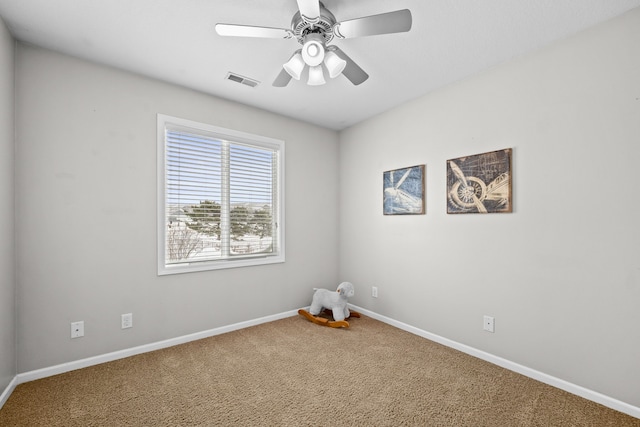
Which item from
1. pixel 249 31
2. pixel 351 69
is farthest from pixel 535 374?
pixel 249 31

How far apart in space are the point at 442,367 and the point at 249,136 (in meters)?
2.96

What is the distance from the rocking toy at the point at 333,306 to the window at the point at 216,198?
0.70 m

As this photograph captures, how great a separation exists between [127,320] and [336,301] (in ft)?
6.78

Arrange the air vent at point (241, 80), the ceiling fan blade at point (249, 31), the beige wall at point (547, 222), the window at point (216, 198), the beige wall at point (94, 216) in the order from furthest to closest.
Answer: the window at point (216, 198), the air vent at point (241, 80), the beige wall at point (94, 216), the beige wall at point (547, 222), the ceiling fan blade at point (249, 31)

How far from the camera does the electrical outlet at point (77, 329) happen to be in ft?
7.74

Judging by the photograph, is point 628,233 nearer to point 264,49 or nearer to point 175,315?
point 264,49

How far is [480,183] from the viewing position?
261 centimetres

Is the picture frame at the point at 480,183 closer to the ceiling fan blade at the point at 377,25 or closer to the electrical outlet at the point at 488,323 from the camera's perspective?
the electrical outlet at the point at 488,323

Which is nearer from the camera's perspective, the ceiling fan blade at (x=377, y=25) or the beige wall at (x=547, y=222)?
the ceiling fan blade at (x=377, y=25)

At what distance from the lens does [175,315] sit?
286 centimetres

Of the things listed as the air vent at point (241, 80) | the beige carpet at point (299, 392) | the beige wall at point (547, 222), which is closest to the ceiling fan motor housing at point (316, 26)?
the air vent at point (241, 80)

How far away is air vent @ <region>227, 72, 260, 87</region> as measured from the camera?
2.67m

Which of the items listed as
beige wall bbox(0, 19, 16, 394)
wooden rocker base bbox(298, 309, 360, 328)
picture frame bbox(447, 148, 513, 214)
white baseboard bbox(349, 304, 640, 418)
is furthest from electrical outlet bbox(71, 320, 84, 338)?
picture frame bbox(447, 148, 513, 214)

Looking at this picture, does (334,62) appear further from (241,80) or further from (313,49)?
(241,80)
